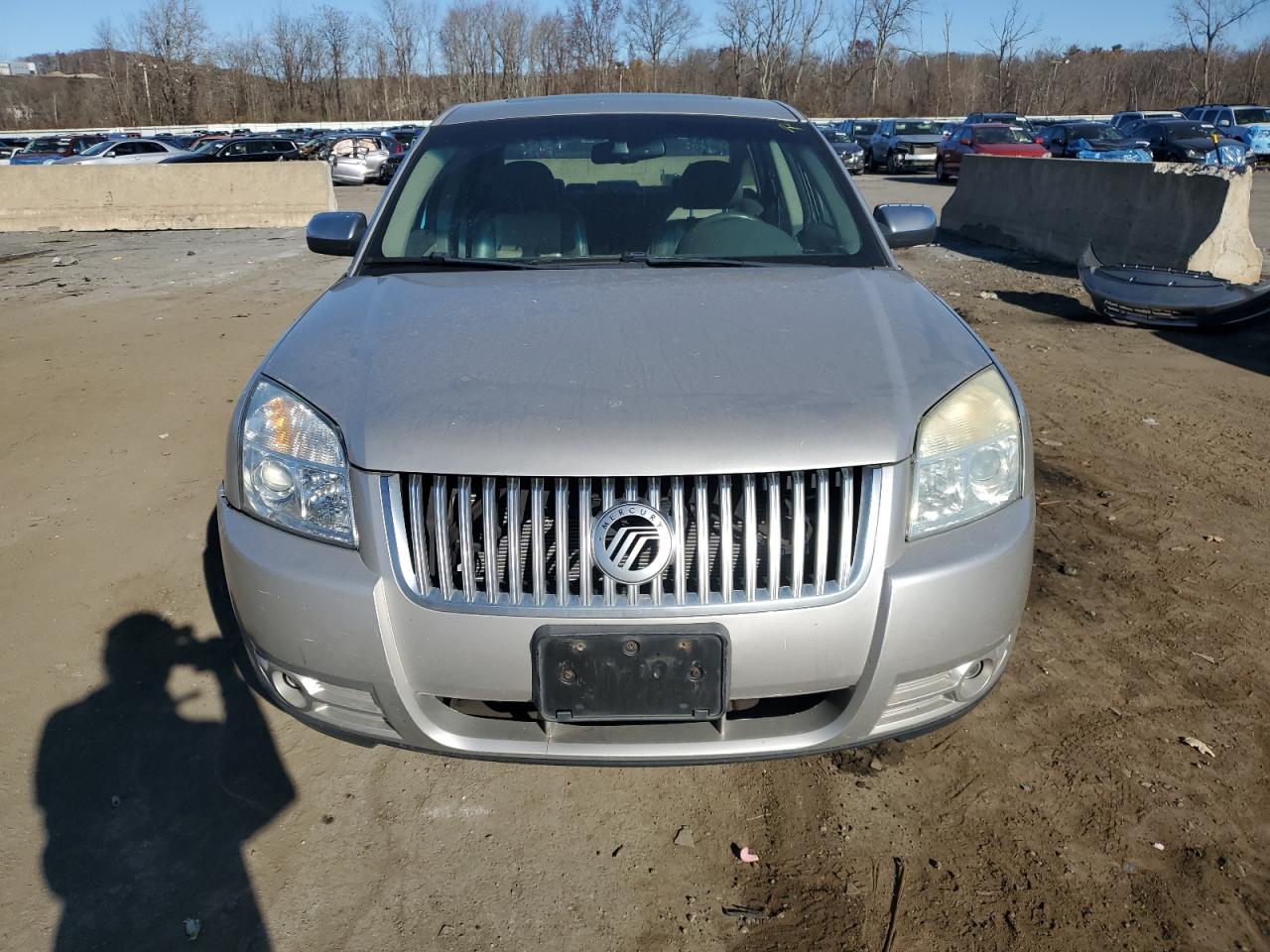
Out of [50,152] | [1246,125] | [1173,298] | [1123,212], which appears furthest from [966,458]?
[1246,125]

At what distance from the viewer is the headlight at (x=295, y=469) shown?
2068 mm

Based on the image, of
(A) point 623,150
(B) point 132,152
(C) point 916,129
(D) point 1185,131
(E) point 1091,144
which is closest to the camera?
(A) point 623,150

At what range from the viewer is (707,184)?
343 cm

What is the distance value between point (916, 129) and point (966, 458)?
33.6 m

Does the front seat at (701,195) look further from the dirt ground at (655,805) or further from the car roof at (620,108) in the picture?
the dirt ground at (655,805)

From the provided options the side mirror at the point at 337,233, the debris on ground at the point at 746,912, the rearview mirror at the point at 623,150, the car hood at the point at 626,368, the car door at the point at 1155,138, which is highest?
the car door at the point at 1155,138

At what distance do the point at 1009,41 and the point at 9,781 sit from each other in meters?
83.9

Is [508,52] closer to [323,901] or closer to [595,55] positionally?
[595,55]

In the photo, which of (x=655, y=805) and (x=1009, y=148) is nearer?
(x=655, y=805)

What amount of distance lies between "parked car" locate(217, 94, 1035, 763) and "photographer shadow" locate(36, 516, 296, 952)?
0.46m

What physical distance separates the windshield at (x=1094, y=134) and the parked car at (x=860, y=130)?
678cm

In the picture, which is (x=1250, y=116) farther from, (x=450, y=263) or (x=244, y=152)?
(x=450, y=263)

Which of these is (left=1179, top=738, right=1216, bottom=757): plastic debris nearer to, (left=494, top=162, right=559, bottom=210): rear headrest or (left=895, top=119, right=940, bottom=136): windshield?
(left=494, top=162, right=559, bottom=210): rear headrest

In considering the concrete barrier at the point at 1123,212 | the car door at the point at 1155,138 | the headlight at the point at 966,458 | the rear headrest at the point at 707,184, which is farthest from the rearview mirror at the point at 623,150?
the car door at the point at 1155,138
